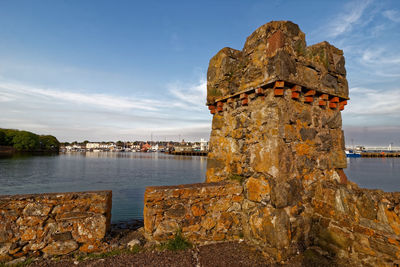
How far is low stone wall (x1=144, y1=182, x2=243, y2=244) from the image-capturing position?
3.28m

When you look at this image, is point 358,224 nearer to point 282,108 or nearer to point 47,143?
point 282,108

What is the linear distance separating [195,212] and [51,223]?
7.09 ft

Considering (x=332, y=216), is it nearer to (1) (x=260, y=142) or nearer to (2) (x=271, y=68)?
(1) (x=260, y=142)

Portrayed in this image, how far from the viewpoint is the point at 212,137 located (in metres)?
4.91

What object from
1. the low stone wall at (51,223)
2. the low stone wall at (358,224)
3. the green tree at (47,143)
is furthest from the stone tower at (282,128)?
the green tree at (47,143)

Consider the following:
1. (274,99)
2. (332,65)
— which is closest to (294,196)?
(274,99)

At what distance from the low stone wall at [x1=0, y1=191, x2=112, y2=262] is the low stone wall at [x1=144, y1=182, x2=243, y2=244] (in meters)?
0.77

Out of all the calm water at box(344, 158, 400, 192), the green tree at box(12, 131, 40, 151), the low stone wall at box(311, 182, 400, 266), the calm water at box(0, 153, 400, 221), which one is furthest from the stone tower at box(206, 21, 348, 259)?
the green tree at box(12, 131, 40, 151)

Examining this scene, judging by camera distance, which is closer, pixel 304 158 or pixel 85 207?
pixel 85 207

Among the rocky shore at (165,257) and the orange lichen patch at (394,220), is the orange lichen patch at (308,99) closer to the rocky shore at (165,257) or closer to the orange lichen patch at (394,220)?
the orange lichen patch at (394,220)

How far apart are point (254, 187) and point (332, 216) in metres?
1.25

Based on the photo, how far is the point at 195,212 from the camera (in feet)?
11.4

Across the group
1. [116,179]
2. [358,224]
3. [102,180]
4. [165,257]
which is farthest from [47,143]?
[358,224]

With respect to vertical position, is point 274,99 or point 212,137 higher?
point 274,99
